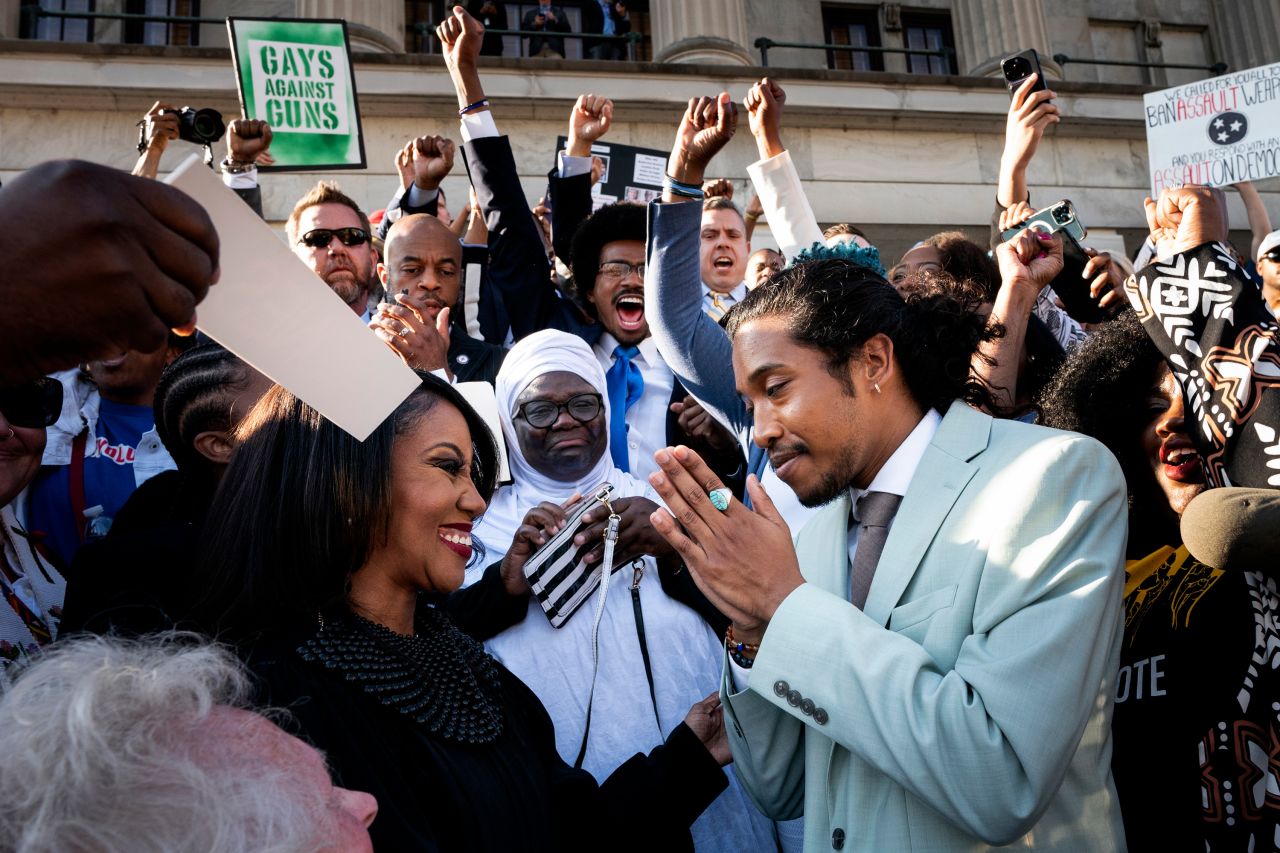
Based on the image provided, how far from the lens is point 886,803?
2.12 m

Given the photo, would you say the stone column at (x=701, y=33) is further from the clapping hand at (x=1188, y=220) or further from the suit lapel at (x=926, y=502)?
the suit lapel at (x=926, y=502)

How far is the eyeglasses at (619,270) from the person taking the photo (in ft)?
14.7

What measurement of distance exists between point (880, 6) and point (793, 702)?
16.1 meters

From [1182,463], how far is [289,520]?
2.20m

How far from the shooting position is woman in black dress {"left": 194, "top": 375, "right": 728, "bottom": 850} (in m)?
2.04

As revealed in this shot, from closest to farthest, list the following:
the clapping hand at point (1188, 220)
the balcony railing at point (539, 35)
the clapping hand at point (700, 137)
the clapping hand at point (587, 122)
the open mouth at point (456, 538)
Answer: the open mouth at point (456, 538), the clapping hand at point (1188, 220), the clapping hand at point (700, 137), the clapping hand at point (587, 122), the balcony railing at point (539, 35)

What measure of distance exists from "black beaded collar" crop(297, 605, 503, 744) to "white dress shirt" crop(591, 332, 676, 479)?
168 cm

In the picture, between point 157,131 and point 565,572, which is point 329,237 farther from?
point 565,572

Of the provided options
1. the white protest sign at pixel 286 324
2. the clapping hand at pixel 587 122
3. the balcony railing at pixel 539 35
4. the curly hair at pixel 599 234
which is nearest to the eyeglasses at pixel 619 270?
the curly hair at pixel 599 234

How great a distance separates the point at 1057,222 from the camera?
3.83m

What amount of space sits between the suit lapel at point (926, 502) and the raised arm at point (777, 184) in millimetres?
1676

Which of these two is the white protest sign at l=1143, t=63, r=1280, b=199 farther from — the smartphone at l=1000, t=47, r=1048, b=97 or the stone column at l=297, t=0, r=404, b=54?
the stone column at l=297, t=0, r=404, b=54

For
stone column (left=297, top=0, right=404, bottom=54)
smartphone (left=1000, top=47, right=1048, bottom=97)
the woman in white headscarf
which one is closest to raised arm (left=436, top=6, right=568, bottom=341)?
the woman in white headscarf

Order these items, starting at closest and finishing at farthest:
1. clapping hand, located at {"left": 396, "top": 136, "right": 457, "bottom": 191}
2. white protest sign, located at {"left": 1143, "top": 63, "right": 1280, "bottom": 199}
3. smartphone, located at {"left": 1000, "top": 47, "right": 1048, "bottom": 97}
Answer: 1. smartphone, located at {"left": 1000, "top": 47, "right": 1048, "bottom": 97}
2. clapping hand, located at {"left": 396, "top": 136, "right": 457, "bottom": 191}
3. white protest sign, located at {"left": 1143, "top": 63, "right": 1280, "bottom": 199}
